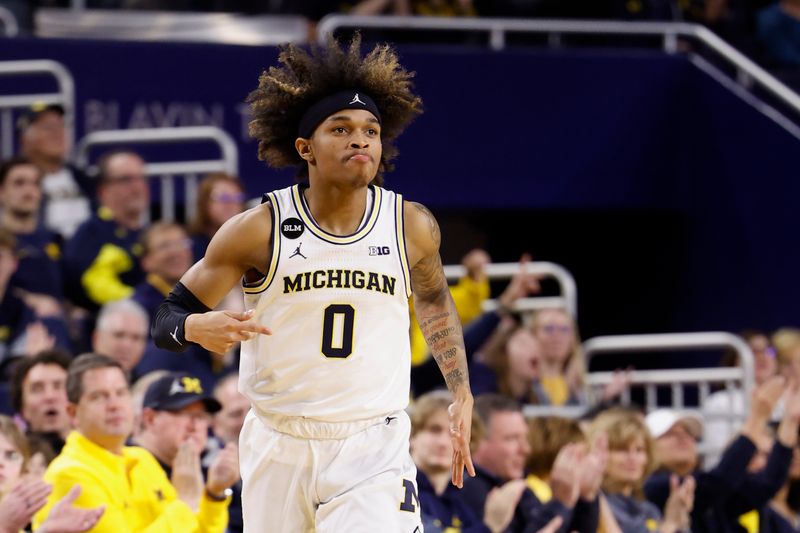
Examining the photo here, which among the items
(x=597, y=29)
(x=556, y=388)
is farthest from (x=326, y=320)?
(x=597, y=29)

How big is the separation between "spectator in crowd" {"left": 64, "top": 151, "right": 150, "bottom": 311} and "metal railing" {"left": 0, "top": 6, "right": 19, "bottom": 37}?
230 centimetres

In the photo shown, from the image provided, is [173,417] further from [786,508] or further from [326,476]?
[786,508]

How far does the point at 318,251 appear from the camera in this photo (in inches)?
230

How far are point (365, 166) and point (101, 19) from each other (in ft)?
26.4

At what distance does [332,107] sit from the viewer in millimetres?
5930

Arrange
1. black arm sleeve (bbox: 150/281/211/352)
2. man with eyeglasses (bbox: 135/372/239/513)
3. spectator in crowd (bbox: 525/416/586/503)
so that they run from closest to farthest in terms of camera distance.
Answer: black arm sleeve (bbox: 150/281/211/352) < man with eyeglasses (bbox: 135/372/239/513) < spectator in crowd (bbox: 525/416/586/503)

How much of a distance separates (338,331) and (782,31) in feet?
33.0

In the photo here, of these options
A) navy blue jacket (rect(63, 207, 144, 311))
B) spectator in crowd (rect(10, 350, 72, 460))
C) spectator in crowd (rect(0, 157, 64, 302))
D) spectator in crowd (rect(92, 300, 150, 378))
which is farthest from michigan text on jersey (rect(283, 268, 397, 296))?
navy blue jacket (rect(63, 207, 144, 311))

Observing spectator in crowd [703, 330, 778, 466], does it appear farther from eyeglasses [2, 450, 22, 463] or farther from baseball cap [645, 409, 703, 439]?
eyeglasses [2, 450, 22, 463]

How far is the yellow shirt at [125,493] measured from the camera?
6.90 metres

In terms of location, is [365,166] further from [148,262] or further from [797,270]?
[797,270]

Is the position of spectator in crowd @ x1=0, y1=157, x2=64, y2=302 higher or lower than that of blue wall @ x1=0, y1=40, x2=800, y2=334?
lower

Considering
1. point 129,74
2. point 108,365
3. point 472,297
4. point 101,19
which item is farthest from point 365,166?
point 101,19

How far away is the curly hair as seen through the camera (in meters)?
6.02
